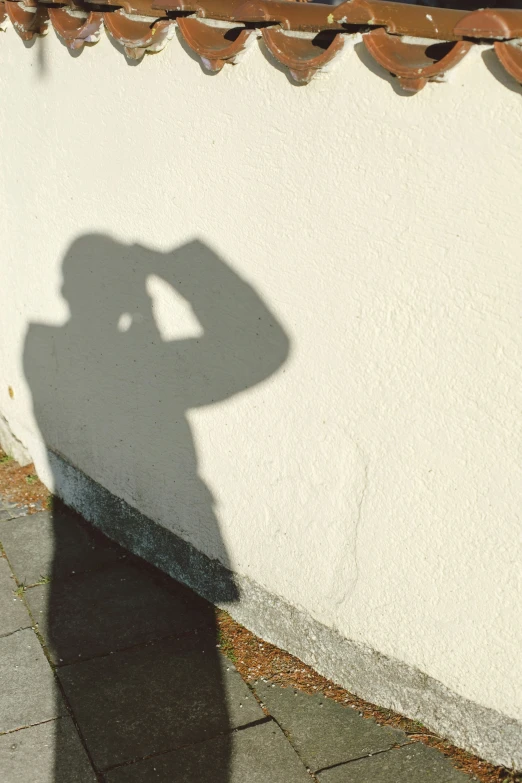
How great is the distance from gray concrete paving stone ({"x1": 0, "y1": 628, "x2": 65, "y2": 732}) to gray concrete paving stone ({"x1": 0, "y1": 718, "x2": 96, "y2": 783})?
65 mm

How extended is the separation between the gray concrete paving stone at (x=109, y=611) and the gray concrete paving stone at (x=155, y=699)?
10 centimetres

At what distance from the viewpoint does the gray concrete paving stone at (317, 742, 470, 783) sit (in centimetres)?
315

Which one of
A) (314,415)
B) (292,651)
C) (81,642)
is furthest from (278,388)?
(81,642)

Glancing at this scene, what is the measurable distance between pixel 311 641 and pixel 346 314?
55.5 inches

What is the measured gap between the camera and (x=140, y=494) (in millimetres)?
4395

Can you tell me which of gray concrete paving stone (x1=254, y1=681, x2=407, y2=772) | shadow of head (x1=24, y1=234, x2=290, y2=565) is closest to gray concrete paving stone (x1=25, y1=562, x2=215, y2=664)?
shadow of head (x1=24, y1=234, x2=290, y2=565)

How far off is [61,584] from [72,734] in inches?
41.7

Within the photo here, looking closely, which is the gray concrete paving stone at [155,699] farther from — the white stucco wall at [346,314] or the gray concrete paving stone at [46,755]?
the white stucco wall at [346,314]

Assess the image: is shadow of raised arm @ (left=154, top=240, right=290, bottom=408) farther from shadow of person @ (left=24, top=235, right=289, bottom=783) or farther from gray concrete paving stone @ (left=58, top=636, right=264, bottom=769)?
gray concrete paving stone @ (left=58, top=636, right=264, bottom=769)

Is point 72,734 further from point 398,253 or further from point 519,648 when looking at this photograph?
point 398,253

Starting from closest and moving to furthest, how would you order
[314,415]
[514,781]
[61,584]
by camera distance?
1. [514,781]
2. [314,415]
3. [61,584]

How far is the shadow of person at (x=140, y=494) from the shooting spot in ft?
11.1

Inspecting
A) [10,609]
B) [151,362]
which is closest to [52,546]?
[10,609]

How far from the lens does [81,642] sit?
3916 mm
